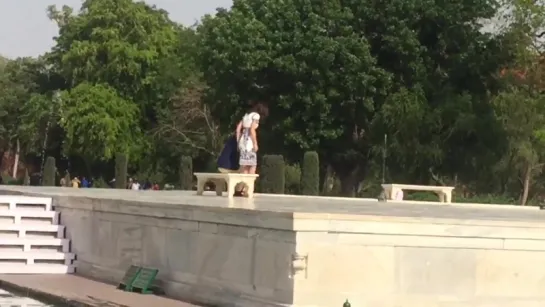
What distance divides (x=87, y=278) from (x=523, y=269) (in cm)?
764

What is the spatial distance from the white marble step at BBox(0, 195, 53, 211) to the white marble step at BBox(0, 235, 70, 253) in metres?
0.90

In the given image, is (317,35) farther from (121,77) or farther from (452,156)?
(121,77)

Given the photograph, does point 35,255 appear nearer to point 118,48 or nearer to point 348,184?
point 348,184

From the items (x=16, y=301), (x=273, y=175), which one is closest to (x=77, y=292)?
(x=16, y=301)

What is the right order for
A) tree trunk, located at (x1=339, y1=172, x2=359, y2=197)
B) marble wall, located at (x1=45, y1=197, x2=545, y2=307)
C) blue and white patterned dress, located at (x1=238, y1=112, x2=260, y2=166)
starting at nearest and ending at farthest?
marble wall, located at (x1=45, y1=197, x2=545, y2=307) < blue and white patterned dress, located at (x1=238, y1=112, x2=260, y2=166) < tree trunk, located at (x1=339, y1=172, x2=359, y2=197)

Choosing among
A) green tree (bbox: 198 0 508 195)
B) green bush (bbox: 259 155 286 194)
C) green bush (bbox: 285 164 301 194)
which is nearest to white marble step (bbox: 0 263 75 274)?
green bush (bbox: 259 155 286 194)

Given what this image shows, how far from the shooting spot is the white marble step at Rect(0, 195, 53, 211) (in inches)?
745

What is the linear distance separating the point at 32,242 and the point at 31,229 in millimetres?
453

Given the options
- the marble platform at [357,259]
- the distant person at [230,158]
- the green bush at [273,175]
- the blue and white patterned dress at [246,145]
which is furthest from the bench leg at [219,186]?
the green bush at [273,175]

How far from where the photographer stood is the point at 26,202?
62.5 feet

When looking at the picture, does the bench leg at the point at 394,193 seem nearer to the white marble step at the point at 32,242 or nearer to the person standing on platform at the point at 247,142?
the person standing on platform at the point at 247,142

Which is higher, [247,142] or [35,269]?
[247,142]

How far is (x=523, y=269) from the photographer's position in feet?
42.5

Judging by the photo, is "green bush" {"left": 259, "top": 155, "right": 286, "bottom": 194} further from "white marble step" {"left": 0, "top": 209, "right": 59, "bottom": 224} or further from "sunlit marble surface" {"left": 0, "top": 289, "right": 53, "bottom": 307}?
"sunlit marble surface" {"left": 0, "top": 289, "right": 53, "bottom": 307}
